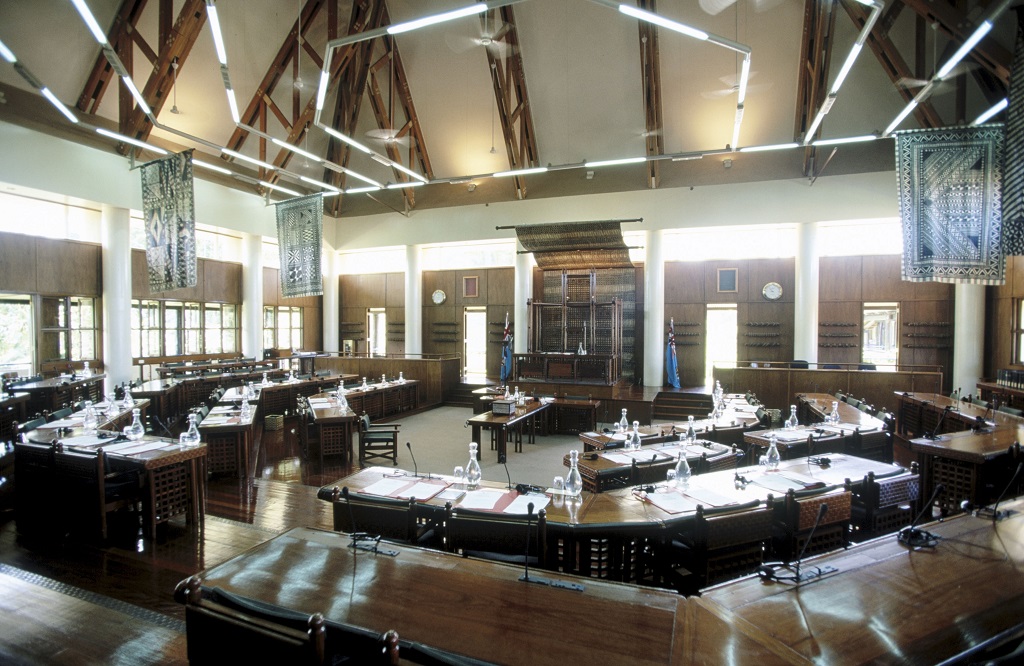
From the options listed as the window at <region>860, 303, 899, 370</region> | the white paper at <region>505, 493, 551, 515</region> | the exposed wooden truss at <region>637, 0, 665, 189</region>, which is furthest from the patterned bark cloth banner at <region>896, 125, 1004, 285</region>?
the window at <region>860, 303, 899, 370</region>

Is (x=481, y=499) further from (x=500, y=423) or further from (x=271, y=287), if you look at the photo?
(x=271, y=287)

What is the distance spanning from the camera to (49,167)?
909cm

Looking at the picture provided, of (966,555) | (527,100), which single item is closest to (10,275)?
(527,100)

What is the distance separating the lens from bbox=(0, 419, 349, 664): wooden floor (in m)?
2.47

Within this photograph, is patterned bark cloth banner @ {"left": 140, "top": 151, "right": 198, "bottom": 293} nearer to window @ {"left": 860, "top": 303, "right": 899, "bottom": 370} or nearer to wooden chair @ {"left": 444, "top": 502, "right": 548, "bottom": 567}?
wooden chair @ {"left": 444, "top": 502, "right": 548, "bottom": 567}

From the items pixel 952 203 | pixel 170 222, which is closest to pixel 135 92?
pixel 170 222

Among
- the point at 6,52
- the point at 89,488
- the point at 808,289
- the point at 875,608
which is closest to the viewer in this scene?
the point at 875,608

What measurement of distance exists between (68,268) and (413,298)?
26.1ft

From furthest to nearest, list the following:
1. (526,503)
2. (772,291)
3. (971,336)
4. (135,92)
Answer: (772,291), (971,336), (135,92), (526,503)

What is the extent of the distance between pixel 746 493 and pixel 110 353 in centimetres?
1232

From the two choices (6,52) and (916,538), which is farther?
(6,52)

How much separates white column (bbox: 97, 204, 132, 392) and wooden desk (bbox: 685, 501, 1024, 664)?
12.4 meters

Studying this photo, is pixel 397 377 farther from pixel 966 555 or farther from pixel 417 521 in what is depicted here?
pixel 966 555

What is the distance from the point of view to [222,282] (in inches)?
529
